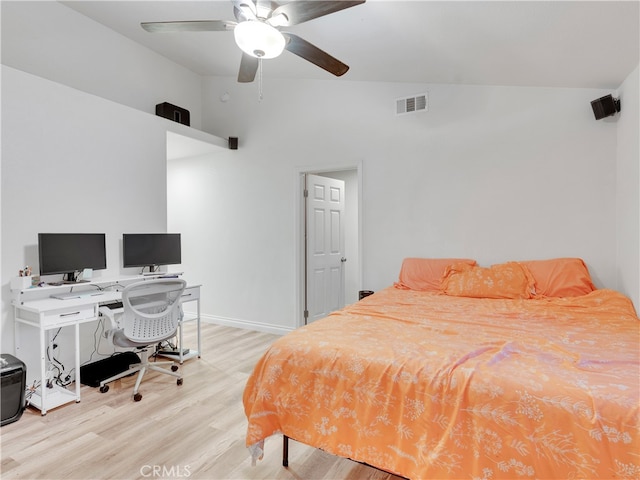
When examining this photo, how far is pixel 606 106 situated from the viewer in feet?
9.05

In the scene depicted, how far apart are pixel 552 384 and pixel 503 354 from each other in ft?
0.94

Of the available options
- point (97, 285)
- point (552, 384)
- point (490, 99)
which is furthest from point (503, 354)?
point (97, 285)

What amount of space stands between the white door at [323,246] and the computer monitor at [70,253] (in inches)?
87.5

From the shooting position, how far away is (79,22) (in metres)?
3.47

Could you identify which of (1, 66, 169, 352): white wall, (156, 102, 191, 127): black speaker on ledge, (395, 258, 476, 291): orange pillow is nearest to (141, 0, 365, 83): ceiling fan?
(1, 66, 169, 352): white wall

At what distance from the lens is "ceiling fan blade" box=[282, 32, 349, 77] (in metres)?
2.14

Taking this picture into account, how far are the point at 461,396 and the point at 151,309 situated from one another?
8.07 feet

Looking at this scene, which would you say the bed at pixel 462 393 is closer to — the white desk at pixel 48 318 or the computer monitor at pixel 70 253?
the white desk at pixel 48 318

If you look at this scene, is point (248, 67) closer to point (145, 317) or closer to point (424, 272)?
point (145, 317)

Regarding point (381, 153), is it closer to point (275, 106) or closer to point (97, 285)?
point (275, 106)

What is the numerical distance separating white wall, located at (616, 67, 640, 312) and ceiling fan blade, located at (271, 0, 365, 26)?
218 cm

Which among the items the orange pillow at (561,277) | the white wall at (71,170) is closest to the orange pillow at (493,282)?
the orange pillow at (561,277)

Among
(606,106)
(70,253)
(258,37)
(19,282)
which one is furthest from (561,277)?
(19,282)

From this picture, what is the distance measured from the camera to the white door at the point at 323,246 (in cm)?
442
